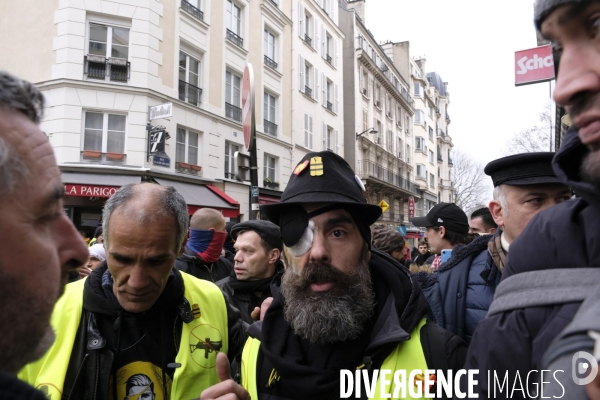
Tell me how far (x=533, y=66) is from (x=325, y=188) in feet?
17.1

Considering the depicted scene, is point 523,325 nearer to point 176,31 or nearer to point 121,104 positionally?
point 121,104

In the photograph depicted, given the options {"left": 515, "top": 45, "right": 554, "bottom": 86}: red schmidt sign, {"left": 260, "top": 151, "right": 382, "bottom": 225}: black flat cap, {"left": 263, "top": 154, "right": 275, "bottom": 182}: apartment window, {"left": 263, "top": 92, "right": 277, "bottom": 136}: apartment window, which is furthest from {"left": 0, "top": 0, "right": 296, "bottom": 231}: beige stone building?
{"left": 260, "top": 151, "right": 382, "bottom": 225}: black flat cap

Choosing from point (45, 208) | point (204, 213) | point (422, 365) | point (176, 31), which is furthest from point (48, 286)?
point (176, 31)

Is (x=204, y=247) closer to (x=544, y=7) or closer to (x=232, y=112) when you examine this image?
(x=544, y=7)

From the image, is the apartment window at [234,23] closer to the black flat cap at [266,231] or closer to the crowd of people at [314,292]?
the black flat cap at [266,231]

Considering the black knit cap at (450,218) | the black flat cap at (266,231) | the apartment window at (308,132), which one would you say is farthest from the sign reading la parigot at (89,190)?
the apartment window at (308,132)

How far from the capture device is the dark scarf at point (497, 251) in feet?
9.05

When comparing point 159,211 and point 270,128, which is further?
point 270,128

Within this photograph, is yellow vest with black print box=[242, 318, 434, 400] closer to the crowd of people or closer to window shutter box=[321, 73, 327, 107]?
the crowd of people

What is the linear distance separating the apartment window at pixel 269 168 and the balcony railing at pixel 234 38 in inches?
195

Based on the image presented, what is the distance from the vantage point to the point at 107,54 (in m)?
13.6

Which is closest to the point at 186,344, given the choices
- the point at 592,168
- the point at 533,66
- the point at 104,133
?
the point at 592,168

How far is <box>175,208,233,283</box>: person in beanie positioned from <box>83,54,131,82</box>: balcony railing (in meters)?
10.3

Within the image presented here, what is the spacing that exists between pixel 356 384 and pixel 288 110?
20438 mm
